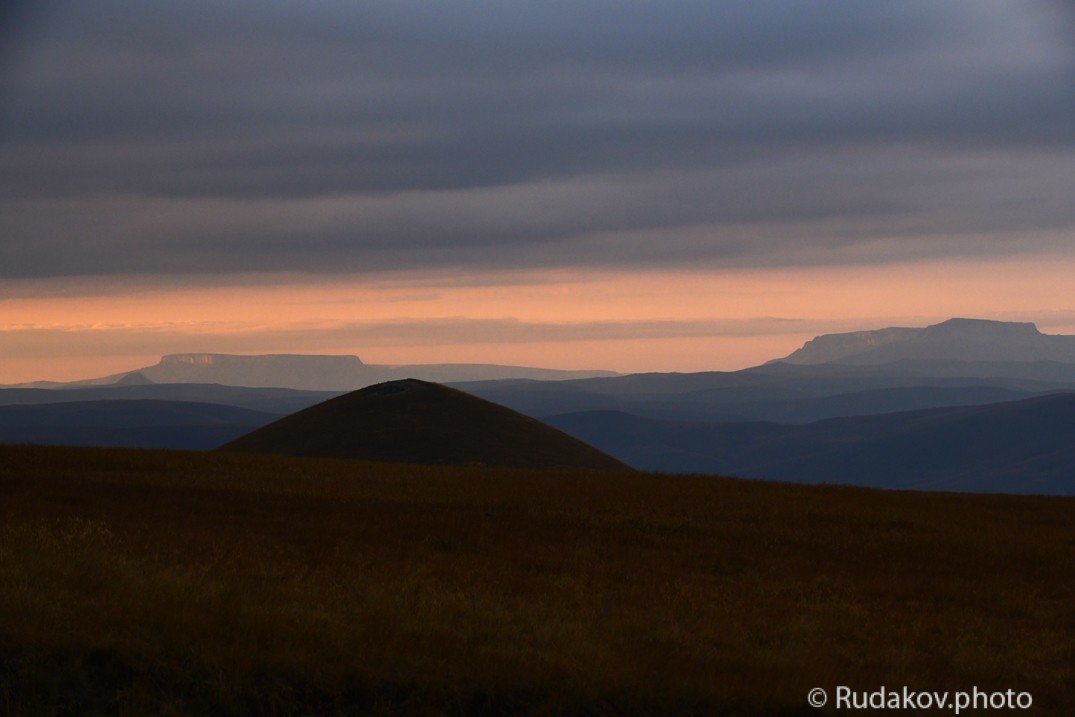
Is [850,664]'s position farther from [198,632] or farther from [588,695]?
[198,632]

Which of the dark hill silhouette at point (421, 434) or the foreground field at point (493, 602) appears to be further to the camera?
the dark hill silhouette at point (421, 434)

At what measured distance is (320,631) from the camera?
55.2ft

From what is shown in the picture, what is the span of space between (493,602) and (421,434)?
324ft

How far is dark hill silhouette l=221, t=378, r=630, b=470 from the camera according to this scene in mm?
111438

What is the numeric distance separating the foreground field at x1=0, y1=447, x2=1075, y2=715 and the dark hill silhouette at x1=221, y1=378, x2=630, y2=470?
239 ft

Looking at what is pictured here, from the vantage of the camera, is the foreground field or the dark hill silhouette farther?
the dark hill silhouette

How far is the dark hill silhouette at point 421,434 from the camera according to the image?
111m

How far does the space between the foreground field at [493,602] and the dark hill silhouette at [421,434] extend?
239 ft

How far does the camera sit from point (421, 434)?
117875 millimetres

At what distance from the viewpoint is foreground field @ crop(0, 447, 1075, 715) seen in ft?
50.7

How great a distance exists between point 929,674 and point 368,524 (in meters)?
17.0

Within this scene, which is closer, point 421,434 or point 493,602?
point 493,602

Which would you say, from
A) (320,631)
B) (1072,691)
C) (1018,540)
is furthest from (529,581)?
(1018,540)

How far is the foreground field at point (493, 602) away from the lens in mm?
15445
